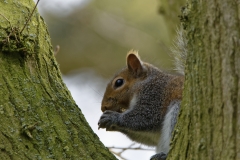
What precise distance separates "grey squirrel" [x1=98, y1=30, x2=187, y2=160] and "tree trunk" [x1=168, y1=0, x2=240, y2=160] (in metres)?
1.17

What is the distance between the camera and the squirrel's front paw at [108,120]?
3.33 meters

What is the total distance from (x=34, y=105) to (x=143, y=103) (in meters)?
1.16

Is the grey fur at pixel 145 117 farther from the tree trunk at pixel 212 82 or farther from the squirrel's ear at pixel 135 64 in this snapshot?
the tree trunk at pixel 212 82

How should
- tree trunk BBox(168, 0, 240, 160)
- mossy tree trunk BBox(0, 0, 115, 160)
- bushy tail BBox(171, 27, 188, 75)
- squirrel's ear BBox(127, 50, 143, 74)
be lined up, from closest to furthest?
tree trunk BBox(168, 0, 240, 160)
mossy tree trunk BBox(0, 0, 115, 160)
bushy tail BBox(171, 27, 188, 75)
squirrel's ear BBox(127, 50, 143, 74)

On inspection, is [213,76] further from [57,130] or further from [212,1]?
[57,130]

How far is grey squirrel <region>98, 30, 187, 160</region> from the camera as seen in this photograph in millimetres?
3234

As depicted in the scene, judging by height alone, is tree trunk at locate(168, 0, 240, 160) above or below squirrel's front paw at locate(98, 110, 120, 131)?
below

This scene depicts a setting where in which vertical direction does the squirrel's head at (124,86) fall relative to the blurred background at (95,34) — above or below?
below

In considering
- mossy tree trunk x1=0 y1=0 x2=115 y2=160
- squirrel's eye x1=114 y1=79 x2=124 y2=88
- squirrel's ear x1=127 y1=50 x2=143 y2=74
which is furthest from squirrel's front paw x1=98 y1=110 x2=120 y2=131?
mossy tree trunk x1=0 y1=0 x2=115 y2=160

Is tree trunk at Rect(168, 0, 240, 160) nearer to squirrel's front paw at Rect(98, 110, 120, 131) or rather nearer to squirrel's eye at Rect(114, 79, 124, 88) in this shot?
squirrel's front paw at Rect(98, 110, 120, 131)

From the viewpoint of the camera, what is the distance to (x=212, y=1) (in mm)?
1766

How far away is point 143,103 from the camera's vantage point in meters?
3.42

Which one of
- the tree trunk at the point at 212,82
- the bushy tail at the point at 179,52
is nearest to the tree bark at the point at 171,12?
the bushy tail at the point at 179,52

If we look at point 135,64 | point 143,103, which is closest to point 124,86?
point 135,64
